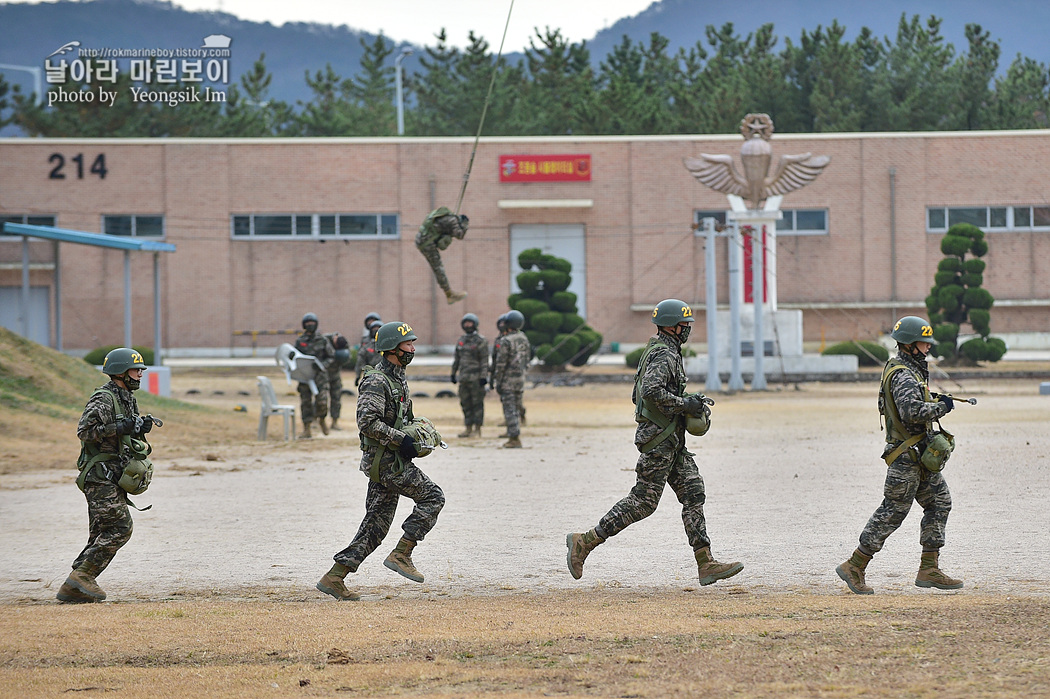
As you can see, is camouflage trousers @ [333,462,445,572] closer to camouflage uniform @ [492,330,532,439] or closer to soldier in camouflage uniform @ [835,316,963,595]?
soldier in camouflage uniform @ [835,316,963,595]

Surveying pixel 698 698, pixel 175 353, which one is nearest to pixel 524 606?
pixel 698 698

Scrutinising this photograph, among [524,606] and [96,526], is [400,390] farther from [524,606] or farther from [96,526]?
[96,526]

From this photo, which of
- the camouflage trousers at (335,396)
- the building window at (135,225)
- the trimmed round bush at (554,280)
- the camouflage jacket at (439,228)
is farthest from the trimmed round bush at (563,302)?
the camouflage jacket at (439,228)

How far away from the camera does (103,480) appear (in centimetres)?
830

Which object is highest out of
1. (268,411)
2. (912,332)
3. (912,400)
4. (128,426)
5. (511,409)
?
(912,332)

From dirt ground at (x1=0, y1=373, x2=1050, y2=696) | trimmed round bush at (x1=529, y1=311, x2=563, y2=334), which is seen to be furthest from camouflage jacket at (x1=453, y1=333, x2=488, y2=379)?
trimmed round bush at (x1=529, y1=311, x2=563, y2=334)

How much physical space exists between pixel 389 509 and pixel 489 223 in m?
38.5

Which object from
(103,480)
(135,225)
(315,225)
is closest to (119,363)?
(103,480)

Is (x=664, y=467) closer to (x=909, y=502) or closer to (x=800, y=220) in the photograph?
(x=909, y=502)

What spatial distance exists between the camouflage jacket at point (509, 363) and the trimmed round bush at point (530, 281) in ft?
56.1

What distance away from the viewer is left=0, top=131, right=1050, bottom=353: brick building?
4600 centimetres

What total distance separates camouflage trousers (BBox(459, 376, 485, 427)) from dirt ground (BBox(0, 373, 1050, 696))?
8.79 ft

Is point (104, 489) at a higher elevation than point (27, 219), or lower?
lower

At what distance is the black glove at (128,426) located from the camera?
8211 millimetres
